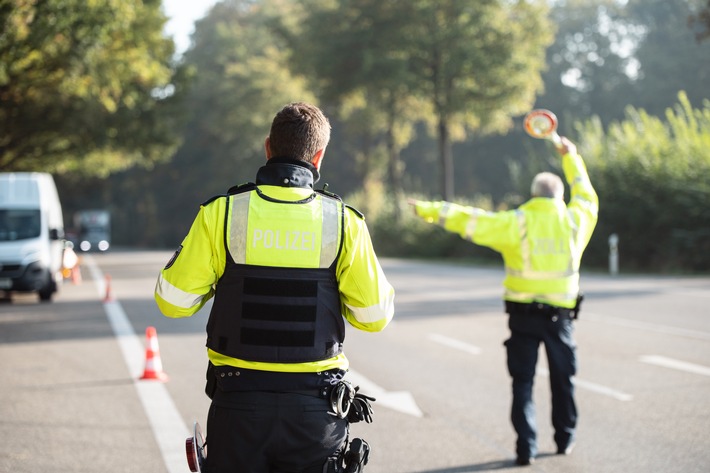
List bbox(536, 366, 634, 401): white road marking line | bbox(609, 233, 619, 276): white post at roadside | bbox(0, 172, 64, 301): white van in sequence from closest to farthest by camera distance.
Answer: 1. bbox(536, 366, 634, 401): white road marking line
2. bbox(0, 172, 64, 301): white van
3. bbox(609, 233, 619, 276): white post at roadside

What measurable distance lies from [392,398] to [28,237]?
13.1 metres

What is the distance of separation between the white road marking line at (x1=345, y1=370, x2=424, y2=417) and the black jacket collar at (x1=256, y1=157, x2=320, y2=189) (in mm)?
4816

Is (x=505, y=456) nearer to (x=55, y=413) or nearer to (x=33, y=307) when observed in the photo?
(x=55, y=413)

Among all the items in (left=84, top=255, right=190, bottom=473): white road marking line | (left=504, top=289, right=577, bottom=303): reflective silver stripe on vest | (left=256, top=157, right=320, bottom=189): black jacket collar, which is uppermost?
(left=256, top=157, right=320, bottom=189): black jacket collar

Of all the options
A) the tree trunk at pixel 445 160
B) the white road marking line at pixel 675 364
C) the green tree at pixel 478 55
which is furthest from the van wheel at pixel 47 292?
the tree trunk at pixel 445 160

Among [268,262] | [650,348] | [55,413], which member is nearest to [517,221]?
[268,262]

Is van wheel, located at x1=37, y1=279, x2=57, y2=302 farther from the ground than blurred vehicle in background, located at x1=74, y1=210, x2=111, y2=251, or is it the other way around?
blurred vehicle in background, located at x1=74, y1=210, x2=111, y2=251

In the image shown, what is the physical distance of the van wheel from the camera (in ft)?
63.2

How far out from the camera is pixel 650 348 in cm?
1143

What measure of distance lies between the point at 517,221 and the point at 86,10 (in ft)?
50.7

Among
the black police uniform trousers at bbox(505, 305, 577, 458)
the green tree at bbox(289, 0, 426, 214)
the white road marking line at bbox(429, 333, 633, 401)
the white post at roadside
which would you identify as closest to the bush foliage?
the white post at roadside

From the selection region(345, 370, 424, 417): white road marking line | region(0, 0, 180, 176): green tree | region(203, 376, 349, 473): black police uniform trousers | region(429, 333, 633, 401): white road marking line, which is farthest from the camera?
region(0, 0, 180, 176): green tree

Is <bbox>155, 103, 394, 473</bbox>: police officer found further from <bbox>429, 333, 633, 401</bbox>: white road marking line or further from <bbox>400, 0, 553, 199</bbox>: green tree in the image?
<bbox>400, 0, 553, 199</bbox>: green tree

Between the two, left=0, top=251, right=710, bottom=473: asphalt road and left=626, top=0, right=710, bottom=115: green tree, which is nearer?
left=0, top=251, right=710, bottom=473: asphalt road
